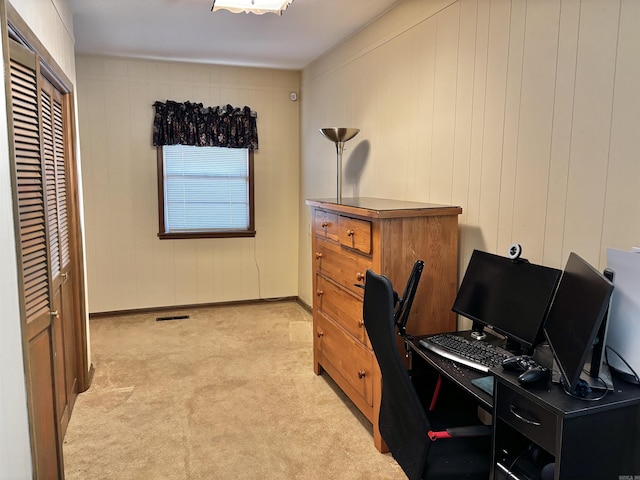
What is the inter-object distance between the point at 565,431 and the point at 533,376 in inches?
7.4

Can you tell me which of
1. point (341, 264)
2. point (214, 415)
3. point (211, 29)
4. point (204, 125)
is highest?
point (211, 29)

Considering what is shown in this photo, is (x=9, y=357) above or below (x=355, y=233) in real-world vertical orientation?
below

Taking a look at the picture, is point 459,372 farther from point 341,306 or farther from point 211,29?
point 211,29

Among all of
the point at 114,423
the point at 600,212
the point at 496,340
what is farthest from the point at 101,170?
the point at 600,212

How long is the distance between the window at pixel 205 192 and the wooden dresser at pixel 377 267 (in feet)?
7.81

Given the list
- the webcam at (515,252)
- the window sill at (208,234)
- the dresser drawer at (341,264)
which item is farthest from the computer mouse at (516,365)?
the window sill at (208,234)

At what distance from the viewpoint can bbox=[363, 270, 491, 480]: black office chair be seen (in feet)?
5.11

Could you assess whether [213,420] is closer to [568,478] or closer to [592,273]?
[568,478]

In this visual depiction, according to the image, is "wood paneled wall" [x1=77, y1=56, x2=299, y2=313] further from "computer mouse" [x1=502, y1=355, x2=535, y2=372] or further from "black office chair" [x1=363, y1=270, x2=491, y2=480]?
"computer mouse" [x1=502, y1=355, x2=535, y2=372]

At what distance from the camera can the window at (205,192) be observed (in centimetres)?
502

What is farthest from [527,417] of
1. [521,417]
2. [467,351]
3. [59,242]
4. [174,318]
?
[174,318]

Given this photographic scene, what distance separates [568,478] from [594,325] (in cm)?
44

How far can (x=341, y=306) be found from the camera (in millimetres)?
2979

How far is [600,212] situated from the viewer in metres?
1.84
